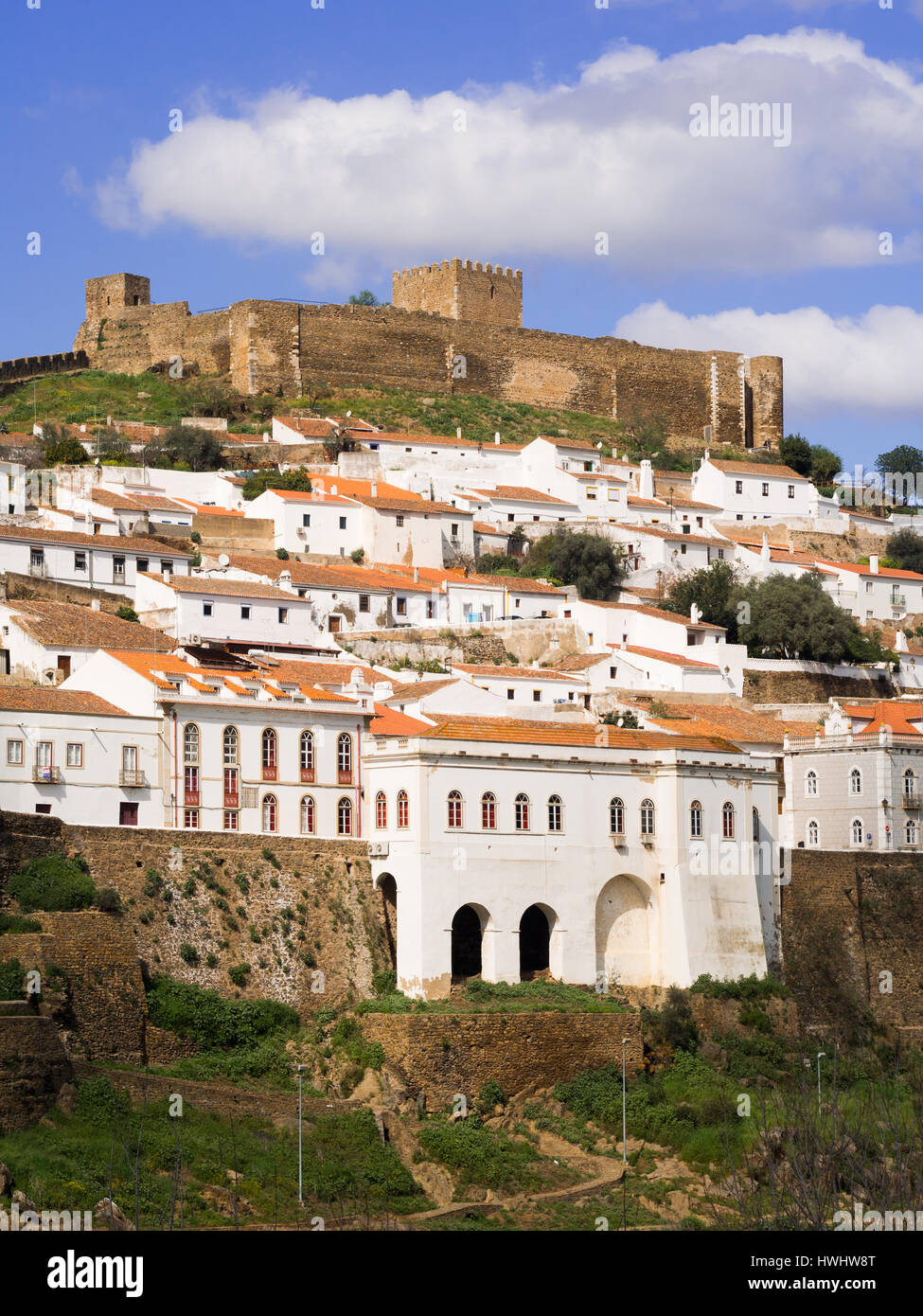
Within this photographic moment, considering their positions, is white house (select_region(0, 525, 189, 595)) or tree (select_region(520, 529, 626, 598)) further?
tree (select_region(520, 529, 626, 598))

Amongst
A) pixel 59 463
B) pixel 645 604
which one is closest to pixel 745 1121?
pixel 645 604

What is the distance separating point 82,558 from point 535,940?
874 inches

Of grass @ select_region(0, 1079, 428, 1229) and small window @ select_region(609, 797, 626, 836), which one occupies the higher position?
small window @ select_region(609, 797, 626, 836)

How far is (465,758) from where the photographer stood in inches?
1679

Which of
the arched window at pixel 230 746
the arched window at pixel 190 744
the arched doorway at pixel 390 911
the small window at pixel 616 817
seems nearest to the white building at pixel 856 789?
the small window at pixel 616 817

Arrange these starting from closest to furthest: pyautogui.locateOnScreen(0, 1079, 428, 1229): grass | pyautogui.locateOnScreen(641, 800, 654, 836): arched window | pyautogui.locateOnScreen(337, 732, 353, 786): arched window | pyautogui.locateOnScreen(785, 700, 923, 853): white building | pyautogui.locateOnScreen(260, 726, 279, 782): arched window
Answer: pyautogui.locateOnScreen(0, 1079, 428, 1229): grass, pyautogui.locateOnScreen(260, 726, 279, 782): arched window, pyautogui.locateOnScreen(337, 732, 353, 786): arched window, pyautogui.locateOnScreen(641, 800, 654, 836): arched window, pyautogui.locateOnScreen(785, 700, 923, 853): white building

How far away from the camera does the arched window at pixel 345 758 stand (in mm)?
43938

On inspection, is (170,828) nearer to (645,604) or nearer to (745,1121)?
(745,1121)

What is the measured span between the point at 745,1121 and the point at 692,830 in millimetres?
7632

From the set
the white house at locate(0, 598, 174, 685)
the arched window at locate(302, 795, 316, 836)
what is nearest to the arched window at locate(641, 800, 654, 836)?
the arched window at locate(302, 795, 316, 836)

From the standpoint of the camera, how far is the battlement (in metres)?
100

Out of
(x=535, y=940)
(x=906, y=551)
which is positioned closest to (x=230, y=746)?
(x=535, y=940)

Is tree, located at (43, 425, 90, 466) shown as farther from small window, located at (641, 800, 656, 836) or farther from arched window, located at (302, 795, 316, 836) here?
small window, located at (641, 800, 656, 836)

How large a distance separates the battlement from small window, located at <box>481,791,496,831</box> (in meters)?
59.7
